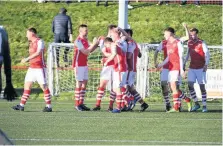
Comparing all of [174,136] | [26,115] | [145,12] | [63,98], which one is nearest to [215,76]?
[63,98]

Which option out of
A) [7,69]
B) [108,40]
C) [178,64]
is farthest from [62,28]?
[7,69]

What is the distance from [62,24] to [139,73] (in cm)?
523

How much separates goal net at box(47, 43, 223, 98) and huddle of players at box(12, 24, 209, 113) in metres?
3.62

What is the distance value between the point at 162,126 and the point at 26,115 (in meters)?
3.42

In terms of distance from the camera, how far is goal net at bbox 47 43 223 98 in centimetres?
2756

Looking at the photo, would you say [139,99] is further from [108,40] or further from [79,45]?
[79,45]

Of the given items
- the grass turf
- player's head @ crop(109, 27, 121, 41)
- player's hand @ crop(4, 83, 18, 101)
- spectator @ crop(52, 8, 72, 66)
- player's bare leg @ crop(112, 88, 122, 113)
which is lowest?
the grass turf

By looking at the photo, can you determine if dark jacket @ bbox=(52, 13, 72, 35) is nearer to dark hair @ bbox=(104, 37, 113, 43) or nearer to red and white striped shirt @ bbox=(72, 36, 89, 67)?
red and white striped shirt @ bbox=(72, 36, 89, 67)

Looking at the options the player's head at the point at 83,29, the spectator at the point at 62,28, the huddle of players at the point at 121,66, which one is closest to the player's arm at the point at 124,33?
the huddle of players at the point at 121,66

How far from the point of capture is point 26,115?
845 inches

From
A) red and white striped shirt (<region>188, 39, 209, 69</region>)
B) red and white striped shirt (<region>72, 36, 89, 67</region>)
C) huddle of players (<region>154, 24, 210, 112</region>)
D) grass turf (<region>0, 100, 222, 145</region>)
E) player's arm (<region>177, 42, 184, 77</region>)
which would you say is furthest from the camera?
red and white striped shirt (<region>188, 39, 209, 69</region>)

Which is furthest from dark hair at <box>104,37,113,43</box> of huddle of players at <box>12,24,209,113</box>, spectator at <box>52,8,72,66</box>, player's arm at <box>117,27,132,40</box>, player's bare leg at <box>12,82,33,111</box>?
spectator at <box>52,8,72,66</box>

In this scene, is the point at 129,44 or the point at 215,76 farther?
the point at 215,76

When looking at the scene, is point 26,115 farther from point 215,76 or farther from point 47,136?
point 215,76
